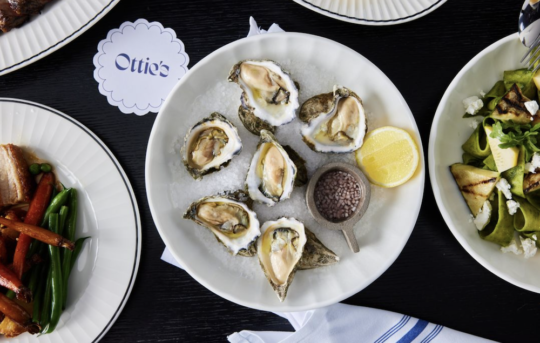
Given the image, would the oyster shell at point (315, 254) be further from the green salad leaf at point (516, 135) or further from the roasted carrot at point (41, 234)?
the roasted carrot at point (41, 234)

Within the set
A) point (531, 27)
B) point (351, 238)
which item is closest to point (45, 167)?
point (351, 238)

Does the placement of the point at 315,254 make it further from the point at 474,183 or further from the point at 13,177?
the point at 13,177

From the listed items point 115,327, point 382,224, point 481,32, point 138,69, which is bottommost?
point 115,327

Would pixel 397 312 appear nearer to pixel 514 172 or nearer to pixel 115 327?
pixel 514 172

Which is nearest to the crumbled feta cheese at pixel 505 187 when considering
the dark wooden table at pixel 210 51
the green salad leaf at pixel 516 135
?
the green salad leaf at pixel 516 135

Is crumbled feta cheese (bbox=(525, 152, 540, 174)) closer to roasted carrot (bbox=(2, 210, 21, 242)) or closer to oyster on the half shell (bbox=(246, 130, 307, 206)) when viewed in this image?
oyster on the half shell (bbox=(246, 130, 307, 206))

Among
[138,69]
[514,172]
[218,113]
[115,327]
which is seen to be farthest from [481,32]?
[115,327]
